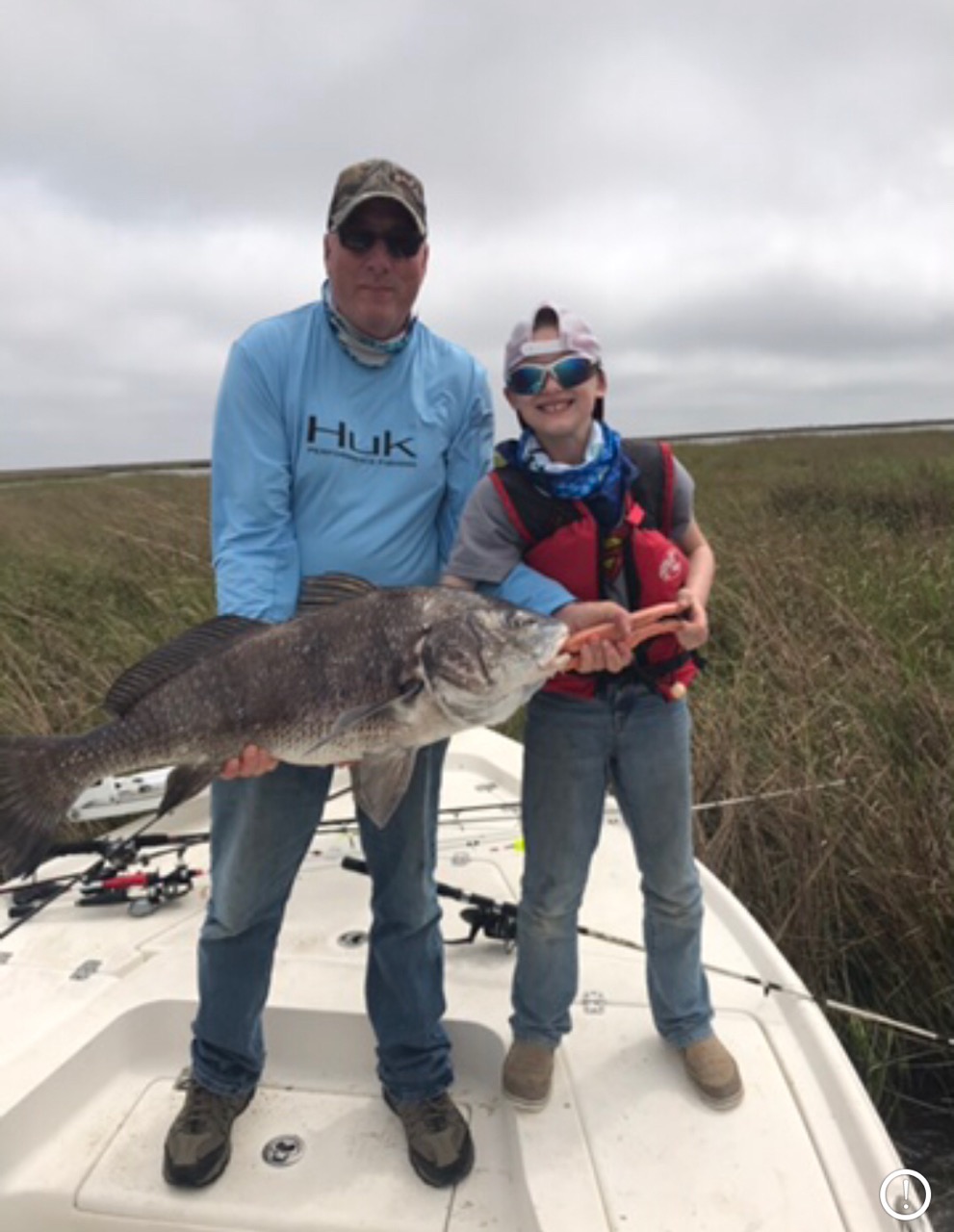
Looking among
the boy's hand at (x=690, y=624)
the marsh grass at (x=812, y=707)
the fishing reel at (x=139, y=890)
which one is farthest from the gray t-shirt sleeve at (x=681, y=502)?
the fishing reel at (x=139, y=890)

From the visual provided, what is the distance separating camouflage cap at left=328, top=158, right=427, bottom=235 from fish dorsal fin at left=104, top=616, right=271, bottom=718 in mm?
1269

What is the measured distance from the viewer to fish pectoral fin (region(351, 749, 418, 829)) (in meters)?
2.70

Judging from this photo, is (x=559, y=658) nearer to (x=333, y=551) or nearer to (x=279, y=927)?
(x=333, y=551)

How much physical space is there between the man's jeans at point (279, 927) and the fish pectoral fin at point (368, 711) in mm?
272

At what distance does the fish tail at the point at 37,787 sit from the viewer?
278 centimetres

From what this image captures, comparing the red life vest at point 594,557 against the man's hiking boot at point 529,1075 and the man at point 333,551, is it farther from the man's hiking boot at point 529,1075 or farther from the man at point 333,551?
the man's hiking boot at point 529,1075

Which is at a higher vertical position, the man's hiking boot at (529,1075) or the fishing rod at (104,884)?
the fishing rod at (104,884)

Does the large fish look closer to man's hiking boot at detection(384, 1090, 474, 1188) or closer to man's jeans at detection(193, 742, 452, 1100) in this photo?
man's jeans at detection(193, 742, 452, 1100)

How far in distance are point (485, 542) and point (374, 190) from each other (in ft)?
3.62

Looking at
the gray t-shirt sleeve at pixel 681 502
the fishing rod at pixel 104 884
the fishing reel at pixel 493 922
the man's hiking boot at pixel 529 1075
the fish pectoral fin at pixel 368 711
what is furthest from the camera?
the fishing rod at pixel 104 884

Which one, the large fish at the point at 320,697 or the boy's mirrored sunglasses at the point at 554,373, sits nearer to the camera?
the large fish at the point at 320,697

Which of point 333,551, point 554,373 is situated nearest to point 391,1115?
point 333,551

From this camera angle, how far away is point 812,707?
579cm

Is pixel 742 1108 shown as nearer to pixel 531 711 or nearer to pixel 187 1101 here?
pixel 531 711
